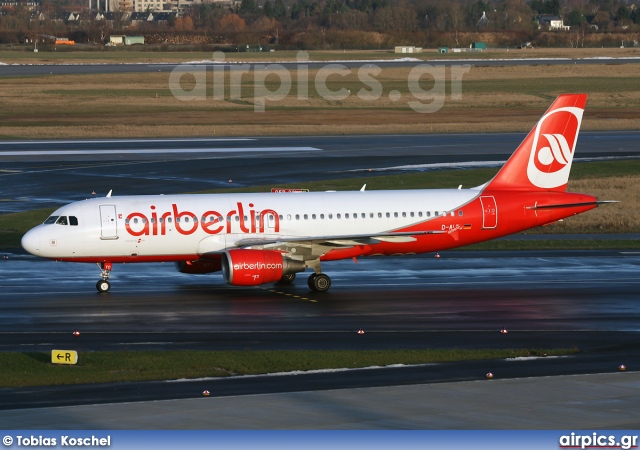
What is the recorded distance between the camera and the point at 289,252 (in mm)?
41500

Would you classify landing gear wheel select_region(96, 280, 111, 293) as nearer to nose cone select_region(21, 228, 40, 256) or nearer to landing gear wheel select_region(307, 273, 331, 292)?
nose cone select_region(21, 228, 40, 256)

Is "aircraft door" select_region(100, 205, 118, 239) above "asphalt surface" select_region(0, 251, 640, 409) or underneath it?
above

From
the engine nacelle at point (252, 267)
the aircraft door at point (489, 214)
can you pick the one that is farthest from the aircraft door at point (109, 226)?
the aircraft door at point (489, 214)

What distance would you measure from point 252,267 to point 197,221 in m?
3.62

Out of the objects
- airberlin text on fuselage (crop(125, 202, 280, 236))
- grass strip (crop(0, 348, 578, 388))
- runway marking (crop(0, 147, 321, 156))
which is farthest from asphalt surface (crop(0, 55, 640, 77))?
grass strip (crop(0, 348, 578, 388))

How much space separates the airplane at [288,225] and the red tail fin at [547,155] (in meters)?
0.06

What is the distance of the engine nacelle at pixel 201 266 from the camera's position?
42781mm

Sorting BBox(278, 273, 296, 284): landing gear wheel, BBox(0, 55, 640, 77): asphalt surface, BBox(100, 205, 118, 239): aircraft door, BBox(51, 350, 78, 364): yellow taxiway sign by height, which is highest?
BBox(0, 55, 640, 77): asphalt surface

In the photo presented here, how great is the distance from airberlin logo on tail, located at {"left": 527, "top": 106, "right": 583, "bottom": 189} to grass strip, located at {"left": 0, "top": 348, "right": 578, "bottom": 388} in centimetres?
1459

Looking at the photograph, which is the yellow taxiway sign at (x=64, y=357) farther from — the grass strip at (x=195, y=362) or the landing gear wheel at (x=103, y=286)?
the landing gear wheel at (x=103, y=286)

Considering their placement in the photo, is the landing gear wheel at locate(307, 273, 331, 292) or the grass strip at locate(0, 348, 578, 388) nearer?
the grass strip at locate(0, 348, 578, 388)

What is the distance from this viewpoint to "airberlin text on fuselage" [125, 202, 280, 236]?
1638 inches

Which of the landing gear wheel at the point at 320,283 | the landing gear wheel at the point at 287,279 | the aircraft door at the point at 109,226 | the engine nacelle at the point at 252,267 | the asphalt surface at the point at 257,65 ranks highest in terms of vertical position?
the asphalt surface at the point at 257,65

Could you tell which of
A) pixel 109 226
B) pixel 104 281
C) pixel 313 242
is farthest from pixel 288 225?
pixel 104 281
